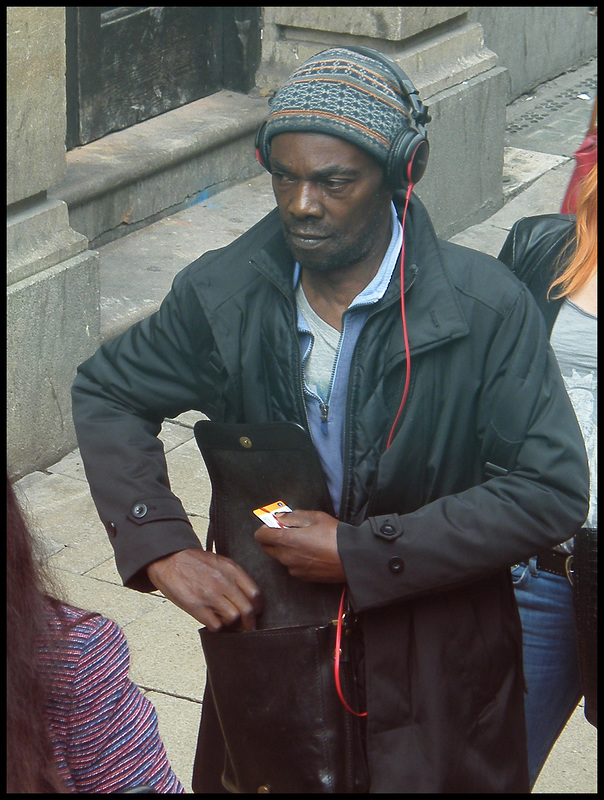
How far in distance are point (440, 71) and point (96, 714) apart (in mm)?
5583

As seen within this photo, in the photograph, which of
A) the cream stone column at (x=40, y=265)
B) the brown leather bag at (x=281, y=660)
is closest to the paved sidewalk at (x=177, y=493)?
the cream stone column at (x=40, y=265)

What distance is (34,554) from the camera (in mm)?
1978

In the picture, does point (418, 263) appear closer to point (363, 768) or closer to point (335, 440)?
point (335, 440)

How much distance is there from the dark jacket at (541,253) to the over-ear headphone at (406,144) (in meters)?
0.52

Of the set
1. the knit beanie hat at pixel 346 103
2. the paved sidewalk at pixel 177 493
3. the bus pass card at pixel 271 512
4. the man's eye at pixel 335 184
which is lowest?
→ the paved sidewalk at pixel 177 493

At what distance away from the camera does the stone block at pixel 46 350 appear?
4809 millimetres

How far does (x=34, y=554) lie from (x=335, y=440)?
0.68 m

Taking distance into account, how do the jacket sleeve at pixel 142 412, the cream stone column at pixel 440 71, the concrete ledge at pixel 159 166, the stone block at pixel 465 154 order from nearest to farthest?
1. the jacket sleeve at pixel 142 412
2. the concrete ledge at pixel 159 166
3. the cream stone column at pixel 440 71
4. the stone block at pixel 465 154

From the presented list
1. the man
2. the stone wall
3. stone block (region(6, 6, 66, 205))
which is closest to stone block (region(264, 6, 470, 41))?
the stone wall

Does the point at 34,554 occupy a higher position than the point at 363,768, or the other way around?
the point at 34,554

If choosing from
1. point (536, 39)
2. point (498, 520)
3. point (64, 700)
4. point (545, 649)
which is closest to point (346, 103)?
point (498, 520)

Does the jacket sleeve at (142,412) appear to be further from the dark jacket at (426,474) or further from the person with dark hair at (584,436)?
the person with dark hair at (584,436)

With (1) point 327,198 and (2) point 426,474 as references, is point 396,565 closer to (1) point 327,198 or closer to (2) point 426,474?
(2) point 426,474

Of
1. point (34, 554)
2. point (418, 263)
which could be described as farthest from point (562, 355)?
point (34, 554)
